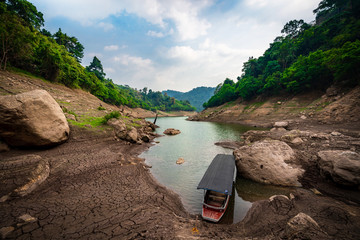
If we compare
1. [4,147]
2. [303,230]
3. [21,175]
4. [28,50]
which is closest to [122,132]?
[4,147]

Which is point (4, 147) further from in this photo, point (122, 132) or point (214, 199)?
point (214, 199)

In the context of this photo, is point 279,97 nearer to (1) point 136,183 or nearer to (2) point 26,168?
(1) point 136,183

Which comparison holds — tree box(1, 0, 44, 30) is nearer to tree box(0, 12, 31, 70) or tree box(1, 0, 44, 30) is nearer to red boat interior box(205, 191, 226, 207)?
tree box(0, 12, 31, 70)

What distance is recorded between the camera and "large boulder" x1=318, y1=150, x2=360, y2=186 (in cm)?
771

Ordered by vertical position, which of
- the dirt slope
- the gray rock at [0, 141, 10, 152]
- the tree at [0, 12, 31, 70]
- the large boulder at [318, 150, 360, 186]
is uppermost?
the tree at [0, 12, 31, 70]

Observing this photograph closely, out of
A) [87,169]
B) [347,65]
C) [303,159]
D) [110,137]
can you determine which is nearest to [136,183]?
[87,169]

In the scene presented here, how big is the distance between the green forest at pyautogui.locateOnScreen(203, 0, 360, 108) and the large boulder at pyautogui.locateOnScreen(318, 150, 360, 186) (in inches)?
1288

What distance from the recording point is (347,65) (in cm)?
2686

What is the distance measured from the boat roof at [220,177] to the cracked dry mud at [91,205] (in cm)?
235

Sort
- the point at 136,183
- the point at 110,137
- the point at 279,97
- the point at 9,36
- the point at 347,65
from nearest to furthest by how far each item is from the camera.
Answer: the point at 136,183 < the point at 110,137 < the point at 9,36 < the point at 347,65 < the point at 279,97

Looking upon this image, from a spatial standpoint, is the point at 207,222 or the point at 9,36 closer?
the point at 207,222

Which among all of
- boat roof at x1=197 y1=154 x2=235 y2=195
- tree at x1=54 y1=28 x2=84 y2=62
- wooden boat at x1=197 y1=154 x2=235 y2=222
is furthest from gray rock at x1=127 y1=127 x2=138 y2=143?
tree at x1=54 y1=28 x2=84 y2=62

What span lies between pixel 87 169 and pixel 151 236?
28.1ft

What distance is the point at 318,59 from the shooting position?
36.5 m
